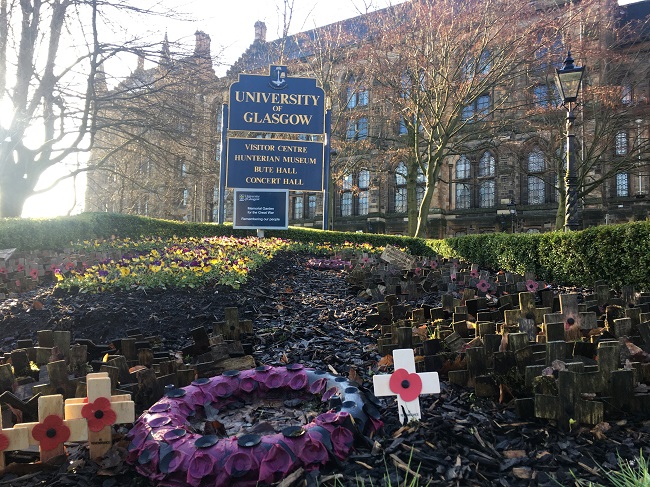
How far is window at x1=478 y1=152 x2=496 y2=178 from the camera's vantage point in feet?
103

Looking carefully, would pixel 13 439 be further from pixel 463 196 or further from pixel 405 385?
pixel 463 196

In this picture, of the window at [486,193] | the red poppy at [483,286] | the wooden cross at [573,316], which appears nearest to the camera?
the wooden cross at [573,316]

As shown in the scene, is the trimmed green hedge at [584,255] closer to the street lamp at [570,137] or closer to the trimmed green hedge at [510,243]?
the trimmed green hedge at [510,243]

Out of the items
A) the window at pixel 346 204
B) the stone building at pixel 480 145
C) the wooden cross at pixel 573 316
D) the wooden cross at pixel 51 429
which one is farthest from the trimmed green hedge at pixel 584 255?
the window at pixel 346 204

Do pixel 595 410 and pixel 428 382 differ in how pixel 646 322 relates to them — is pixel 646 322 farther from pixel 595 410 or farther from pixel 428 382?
pixel 428 382

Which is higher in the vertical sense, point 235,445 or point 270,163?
point 270,163

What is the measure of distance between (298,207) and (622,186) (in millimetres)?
23559

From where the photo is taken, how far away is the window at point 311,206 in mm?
38438

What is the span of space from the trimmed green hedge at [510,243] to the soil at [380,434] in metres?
3.84

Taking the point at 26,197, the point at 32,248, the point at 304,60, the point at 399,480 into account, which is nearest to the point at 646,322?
the point at 399,480

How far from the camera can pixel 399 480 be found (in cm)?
167

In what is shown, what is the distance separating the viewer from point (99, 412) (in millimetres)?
1845

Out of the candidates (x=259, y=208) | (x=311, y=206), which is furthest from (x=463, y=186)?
(x=259, y=208)

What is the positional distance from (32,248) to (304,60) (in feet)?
72.2
